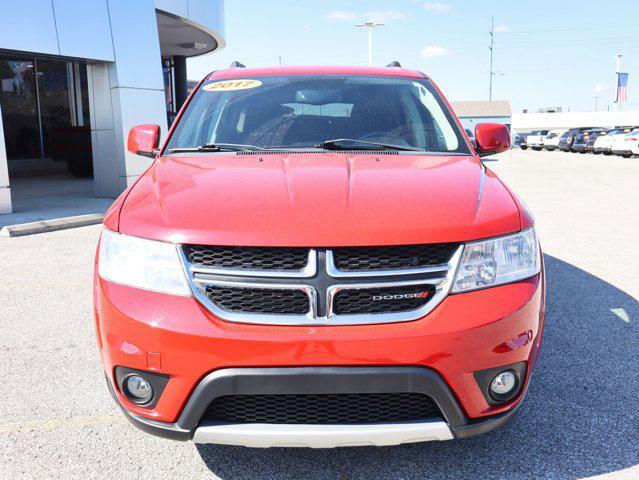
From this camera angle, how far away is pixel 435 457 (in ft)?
8.04

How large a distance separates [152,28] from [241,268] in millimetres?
12305

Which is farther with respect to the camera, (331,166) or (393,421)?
(331,166)

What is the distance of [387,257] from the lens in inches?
80.0

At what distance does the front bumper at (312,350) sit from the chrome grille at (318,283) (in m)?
0.04

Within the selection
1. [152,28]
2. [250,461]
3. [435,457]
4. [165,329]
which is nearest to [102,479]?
[250,461]

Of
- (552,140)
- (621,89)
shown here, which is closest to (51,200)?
(552,140)

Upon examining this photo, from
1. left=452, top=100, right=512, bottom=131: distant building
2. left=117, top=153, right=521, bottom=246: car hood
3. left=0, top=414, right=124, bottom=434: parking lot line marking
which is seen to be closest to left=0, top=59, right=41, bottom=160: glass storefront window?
left=0, top=414, right=124, bottom=434: parking lot line marking

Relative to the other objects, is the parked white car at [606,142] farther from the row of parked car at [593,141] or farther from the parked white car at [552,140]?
the parked white car at [552,140]

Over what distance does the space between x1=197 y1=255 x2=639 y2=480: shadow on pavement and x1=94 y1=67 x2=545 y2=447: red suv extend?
0.41 metres

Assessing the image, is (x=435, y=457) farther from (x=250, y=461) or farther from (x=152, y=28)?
(x=152, y=28)

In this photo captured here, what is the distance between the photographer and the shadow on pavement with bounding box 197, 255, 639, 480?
236 centimetres

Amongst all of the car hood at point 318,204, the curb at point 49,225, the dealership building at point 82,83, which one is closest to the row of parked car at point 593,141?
the dealership building at point 82,83

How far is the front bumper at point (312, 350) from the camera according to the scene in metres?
1.94

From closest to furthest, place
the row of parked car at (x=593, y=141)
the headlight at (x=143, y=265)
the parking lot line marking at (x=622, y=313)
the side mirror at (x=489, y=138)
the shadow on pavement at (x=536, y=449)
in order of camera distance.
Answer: the headlight at (x=143, y=265), the shadow on pavement at (x=536, y=449), the side mirror at (x=489, y=138), the parking lot line marking at (x=622, y=313), the row of parked car at (x=593, y=141)
